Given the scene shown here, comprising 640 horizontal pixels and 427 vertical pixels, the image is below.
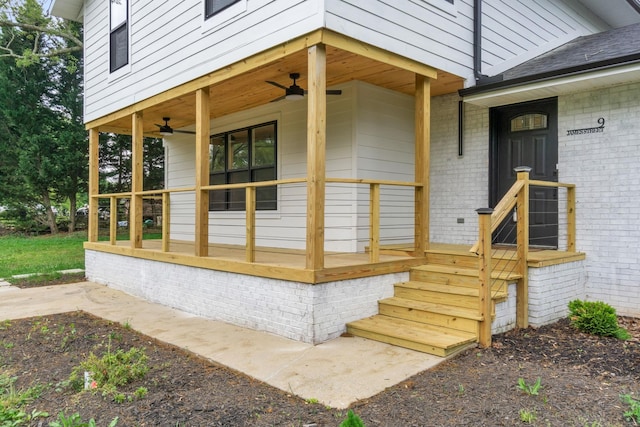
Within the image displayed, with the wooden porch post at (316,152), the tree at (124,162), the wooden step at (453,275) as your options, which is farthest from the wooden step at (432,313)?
the tree at (124,162)

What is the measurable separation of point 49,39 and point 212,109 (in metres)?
13.1

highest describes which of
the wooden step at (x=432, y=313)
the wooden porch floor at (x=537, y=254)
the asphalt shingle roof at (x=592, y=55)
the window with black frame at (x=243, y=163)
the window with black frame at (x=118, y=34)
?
the window with black frame at (x=118, y=34)

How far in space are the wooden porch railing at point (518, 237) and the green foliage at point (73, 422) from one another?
3.18 m

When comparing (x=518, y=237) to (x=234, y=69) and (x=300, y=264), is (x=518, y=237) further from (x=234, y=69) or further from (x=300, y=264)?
(x=234, y=69)

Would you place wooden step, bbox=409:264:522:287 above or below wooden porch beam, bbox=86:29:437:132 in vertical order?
below

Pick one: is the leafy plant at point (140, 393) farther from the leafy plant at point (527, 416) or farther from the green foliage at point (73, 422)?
the leafy plant at point (527, 416)

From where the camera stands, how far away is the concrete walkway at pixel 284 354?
343 cm

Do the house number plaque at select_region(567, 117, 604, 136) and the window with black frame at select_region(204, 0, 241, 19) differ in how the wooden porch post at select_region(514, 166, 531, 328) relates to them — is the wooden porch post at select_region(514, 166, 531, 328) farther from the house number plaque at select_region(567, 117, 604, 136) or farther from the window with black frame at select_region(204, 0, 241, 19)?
the window with black frame at select_region(204, 0, 241, 19)

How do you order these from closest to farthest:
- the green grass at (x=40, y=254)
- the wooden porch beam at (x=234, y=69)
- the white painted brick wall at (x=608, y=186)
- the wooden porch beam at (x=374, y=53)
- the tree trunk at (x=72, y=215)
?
the wooden porch beam at (x=374, y=53)
the wooden porch beam at (x=234, y=69)
the white painted brick wall at (x=608, y=186)
the green grass at (x=40, y=254)
the tree trunk at (x=72, y=215)

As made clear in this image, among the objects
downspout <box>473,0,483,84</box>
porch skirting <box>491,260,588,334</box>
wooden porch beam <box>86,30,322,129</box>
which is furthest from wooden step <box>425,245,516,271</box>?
wooden porch beam <box>86,30,322,129</box>

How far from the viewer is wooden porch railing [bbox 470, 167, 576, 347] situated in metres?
4.25

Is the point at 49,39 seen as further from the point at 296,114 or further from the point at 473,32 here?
the point at 473,32

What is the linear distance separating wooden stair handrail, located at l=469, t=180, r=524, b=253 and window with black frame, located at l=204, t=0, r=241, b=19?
408 centimetres

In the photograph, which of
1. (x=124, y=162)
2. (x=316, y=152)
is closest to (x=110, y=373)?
(x=316, y=152)
